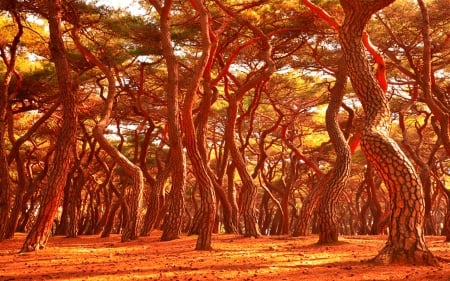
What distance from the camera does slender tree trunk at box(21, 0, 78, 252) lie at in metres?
8.55

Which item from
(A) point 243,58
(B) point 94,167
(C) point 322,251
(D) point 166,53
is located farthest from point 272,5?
(B) point 94,167

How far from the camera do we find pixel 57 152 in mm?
8719

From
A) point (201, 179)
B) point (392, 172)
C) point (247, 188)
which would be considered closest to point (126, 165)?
point (247, 188)

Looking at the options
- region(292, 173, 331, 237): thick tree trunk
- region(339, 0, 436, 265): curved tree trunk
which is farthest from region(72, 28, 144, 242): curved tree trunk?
region(339, 0, 436, 265): curved tree trunk

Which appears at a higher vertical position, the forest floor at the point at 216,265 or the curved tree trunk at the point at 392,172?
the curved tree trunk at the point at 392,172

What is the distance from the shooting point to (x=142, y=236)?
1248 cm

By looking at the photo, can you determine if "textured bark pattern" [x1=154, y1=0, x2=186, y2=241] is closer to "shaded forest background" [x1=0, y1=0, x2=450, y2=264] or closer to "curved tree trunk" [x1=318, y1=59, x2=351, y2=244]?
"shaded forest background" [x1=0, y1=0, x2=450, y2=264]

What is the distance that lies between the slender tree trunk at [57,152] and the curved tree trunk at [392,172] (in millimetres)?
4696

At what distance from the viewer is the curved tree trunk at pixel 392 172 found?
5.96 metres

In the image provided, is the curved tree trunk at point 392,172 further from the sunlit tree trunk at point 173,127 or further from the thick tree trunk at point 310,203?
the thick tree trunk at point 310,203

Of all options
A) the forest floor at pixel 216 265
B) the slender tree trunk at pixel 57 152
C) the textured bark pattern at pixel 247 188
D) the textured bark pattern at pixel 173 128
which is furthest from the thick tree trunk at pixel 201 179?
the textured bark pattern at pixel 247 188

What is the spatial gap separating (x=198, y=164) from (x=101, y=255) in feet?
6.60

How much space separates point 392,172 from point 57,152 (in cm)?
529

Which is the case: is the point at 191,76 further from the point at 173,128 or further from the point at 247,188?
the point at 173,128
